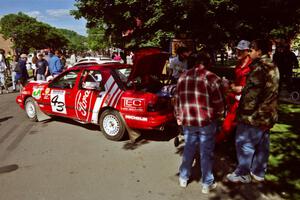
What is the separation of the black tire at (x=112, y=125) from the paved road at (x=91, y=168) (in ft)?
0.50

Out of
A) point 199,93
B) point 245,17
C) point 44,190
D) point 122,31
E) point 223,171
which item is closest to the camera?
point 199,93

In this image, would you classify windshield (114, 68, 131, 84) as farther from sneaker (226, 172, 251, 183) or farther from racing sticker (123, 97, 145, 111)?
sneaker (226, 172, 251, 183)

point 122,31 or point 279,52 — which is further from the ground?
point 122,31

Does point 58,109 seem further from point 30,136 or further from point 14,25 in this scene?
point 14,25

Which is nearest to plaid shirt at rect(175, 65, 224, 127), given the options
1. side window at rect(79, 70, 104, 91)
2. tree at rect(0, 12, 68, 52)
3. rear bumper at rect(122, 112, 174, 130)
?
rear bumper at rect(122, 112, 174, 130)

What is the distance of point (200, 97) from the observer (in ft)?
12.3

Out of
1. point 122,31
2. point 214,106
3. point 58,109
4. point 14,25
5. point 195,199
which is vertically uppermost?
point 14,25

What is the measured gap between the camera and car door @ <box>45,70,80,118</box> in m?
7.02

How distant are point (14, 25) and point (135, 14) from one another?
88722 millimetres

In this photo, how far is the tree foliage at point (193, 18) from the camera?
52.5 ft

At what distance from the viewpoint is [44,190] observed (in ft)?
14.2

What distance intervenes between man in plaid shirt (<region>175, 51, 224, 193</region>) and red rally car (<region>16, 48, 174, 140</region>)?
1920mm

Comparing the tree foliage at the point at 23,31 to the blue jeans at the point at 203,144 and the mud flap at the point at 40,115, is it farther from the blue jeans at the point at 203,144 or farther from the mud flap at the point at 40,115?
the blue jeans at the point at 203,144

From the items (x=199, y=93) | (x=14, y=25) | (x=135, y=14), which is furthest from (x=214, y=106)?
(x=14, y=25)
